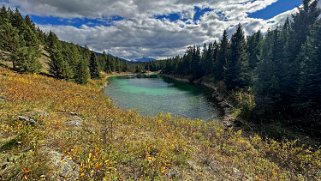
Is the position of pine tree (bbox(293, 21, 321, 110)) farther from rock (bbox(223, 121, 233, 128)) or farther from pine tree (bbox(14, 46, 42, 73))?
pine tree (bbox(14, 46, 42, 73))

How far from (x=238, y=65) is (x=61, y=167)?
39.0m

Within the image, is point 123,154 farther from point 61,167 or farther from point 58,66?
point 58,66

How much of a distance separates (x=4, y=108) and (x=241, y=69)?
38.6 metres

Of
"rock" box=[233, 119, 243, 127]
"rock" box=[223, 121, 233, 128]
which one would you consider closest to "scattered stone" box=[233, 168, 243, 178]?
"rock" box=[223, 121, 233, 128]

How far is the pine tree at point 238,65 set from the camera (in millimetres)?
39031

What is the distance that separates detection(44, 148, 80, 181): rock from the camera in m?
5.68

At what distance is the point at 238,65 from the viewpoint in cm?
3906

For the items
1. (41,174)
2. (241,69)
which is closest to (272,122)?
(241,69)

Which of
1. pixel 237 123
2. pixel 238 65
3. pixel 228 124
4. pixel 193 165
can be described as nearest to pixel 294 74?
pixel 237 123

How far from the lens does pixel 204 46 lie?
92938mm

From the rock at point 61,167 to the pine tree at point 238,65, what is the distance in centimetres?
3811

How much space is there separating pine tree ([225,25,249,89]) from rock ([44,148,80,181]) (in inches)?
1500

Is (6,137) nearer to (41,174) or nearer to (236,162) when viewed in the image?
(41,174)

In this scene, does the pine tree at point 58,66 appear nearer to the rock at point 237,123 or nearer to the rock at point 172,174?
the rock at point 237,123
